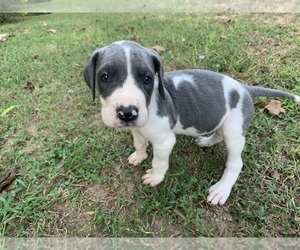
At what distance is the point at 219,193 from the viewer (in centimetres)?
271

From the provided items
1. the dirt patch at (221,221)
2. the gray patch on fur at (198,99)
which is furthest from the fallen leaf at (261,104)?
Result: the dirt patch at (221,221)

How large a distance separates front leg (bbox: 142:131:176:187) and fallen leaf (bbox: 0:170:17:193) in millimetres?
1131

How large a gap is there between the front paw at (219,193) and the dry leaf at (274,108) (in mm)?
1132

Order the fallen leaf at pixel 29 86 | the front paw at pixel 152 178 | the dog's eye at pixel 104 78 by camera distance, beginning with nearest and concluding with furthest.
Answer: the dog's eye at pixel 104 78 → the front paw at pixel 152 178 → the fallen leaf at pixel 29 86

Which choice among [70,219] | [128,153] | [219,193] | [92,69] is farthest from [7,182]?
[219,193]

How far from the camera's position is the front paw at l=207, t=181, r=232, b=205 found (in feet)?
8.86

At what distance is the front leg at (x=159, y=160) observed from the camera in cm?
253

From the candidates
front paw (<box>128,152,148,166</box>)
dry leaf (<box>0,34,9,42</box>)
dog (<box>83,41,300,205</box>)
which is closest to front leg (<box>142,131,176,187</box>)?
dog (<box>83,41,300,205</box>)

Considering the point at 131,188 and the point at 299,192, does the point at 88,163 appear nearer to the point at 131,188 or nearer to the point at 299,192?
the point at 131,188

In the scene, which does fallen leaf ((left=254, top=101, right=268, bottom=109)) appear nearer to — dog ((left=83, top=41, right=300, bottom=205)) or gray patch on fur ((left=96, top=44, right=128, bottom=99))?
dog ((left=83, top=41, right=300, bottom=205))

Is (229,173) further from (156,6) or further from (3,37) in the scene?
(3,37)

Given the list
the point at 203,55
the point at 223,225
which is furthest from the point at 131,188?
the point at 203,55

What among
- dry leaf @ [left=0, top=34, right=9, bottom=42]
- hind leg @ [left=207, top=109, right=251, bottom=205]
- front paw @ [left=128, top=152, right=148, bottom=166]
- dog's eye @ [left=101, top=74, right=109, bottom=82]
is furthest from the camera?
dry leaf @ [left=0, top=34, right=9, bottom=42]

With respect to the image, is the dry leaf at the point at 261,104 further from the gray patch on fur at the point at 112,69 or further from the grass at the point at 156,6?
the gray patch on fur at the point at 112,69
